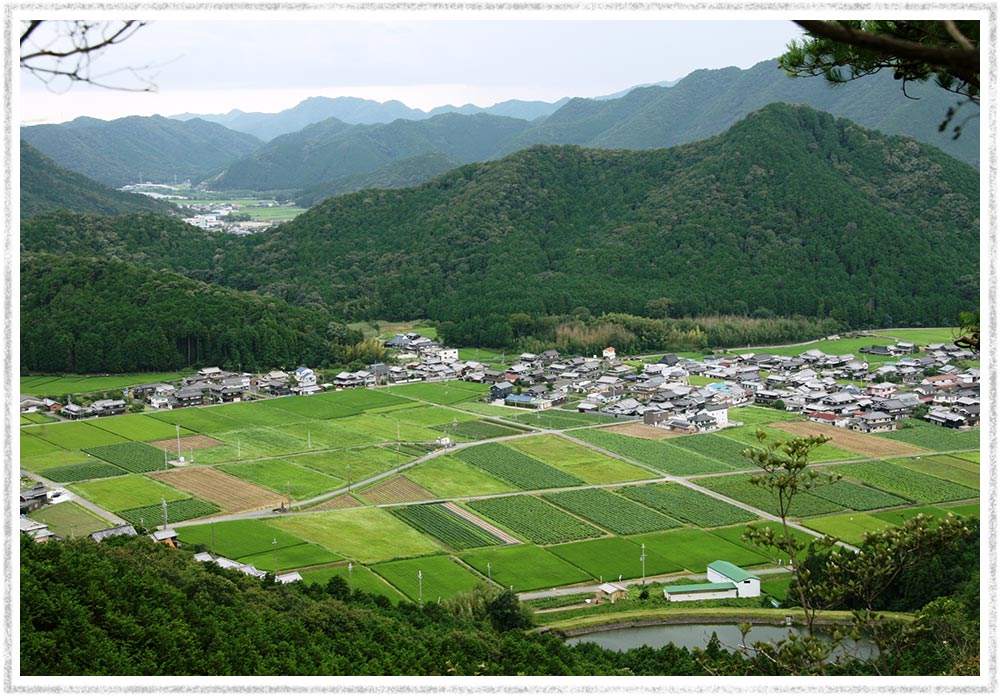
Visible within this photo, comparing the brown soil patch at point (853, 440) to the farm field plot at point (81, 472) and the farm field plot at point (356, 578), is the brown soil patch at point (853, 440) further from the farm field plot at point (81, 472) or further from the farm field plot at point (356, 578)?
the farm field plot at point (81, 472)

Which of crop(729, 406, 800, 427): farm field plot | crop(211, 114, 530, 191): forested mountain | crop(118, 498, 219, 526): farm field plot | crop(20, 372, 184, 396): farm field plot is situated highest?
Result: crop(211, 114, 530, 191): forested mountain

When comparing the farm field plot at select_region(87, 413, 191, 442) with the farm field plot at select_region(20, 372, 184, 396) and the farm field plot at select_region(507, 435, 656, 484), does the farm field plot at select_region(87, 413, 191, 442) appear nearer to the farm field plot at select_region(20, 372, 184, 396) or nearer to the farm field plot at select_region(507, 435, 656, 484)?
the farm field plot at select_region(20, 372, 184, 396)

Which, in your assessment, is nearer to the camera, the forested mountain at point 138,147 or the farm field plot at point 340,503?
the farm field plot at point 340,503

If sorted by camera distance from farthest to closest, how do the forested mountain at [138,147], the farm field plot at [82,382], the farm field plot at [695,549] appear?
the forested mountain at [138,147] < the farm field plot at [82,382] < the farm field plot at [695,549]

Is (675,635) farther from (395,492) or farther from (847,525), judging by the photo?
(395,492)

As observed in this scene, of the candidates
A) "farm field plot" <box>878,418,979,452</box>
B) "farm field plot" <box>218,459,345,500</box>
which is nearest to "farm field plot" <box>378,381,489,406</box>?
"farm field plot" <box>218,459,345,500</box>

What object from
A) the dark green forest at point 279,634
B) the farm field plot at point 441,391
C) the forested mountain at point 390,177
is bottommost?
the farm field plot at point 441,391

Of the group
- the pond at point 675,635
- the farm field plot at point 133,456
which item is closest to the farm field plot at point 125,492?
the farm field plot at point 133,456
